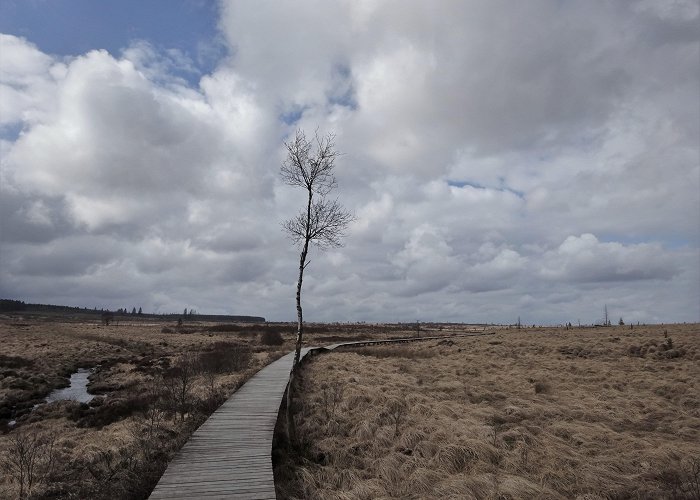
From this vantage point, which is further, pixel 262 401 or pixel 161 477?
pixel 262 401

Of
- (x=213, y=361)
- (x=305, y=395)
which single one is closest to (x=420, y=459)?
(x=305, y=395)

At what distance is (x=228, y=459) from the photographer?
9.27m

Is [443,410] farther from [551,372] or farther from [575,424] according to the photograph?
[551,372]

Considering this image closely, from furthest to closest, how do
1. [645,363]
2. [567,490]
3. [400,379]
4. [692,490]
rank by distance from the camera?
1. [645,363]
2. [400,379]
3. [567,490]
4. [692,490]

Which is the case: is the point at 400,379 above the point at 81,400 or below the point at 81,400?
above

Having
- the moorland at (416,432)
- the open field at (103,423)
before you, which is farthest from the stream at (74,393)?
the moorland at (416,432)

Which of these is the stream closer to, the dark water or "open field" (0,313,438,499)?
the dark water

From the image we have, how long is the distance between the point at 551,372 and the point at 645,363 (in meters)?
7.43

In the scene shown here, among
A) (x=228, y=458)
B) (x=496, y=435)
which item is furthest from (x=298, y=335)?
(x=496, y=435)

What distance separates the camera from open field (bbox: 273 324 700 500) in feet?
29.5

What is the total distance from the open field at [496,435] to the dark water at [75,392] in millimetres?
11971

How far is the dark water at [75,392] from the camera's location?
2319cm

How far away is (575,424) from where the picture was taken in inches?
524

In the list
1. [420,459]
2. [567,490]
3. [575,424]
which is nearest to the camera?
→ [567,490]
